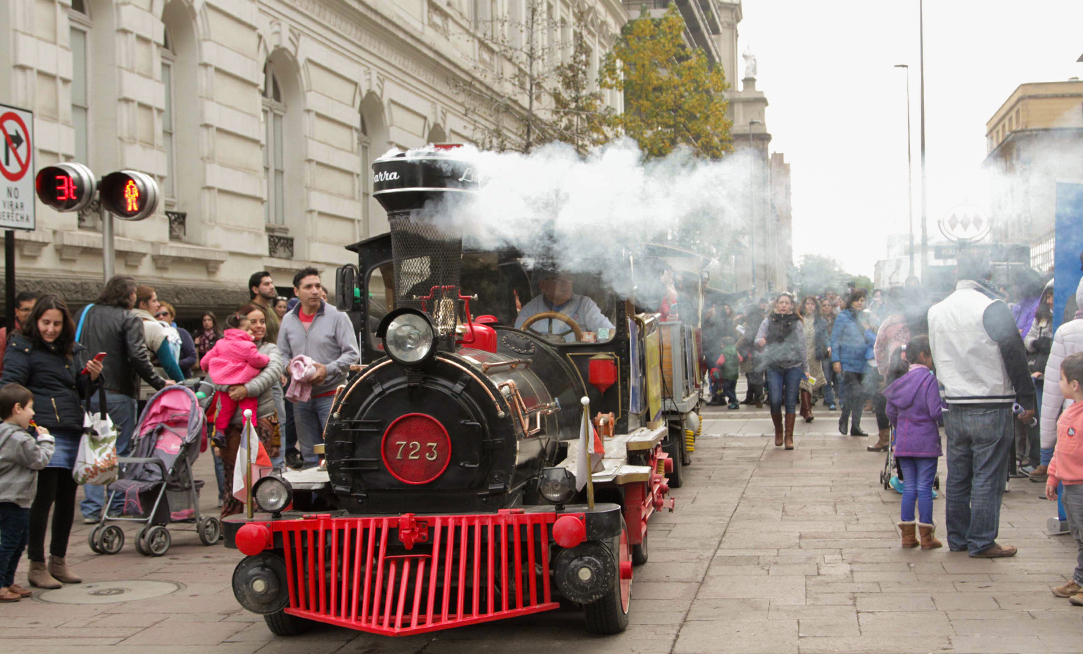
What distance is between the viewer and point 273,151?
53.3 feet

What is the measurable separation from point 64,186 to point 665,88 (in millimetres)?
14699

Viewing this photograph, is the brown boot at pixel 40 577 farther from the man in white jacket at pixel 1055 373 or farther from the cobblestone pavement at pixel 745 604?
the man in white jacket at pixel 1055 373

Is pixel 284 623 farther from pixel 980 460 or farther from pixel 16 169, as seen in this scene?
pixel 980 460

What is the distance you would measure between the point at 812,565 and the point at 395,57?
15310 mm

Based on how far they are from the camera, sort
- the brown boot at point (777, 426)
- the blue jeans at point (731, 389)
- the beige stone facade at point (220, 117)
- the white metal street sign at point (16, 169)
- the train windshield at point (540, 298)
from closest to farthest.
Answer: the white metal street sign at point (16, 169), the train windshield at point (540, 298), the beige stone facade at point (220, 117), the brown boot at point (777, 426), the blue jeans at point (731, 389)

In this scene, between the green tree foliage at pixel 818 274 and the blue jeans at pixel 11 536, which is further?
the green tree foliage at pixel 818 274

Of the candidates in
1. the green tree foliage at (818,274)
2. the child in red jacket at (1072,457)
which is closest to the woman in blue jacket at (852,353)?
the child in red jacket at (1072,457)

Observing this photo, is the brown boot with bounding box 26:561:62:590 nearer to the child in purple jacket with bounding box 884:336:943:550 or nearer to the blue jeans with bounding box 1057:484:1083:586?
the child in purple jacket with bounding box 884:336:943:550

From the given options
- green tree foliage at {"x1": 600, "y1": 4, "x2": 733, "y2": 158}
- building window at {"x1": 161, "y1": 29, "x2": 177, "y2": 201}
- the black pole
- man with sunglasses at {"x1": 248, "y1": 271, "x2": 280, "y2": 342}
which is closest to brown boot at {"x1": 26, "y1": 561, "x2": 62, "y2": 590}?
the black pole

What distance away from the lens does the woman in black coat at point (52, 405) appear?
6.12 meters

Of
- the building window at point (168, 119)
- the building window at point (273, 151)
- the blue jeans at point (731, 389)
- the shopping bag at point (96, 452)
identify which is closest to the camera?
the shopping bag at point (96, 452)

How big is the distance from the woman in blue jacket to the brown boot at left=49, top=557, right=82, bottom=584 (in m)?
8.80

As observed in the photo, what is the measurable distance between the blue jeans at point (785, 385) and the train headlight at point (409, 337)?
7.57 m

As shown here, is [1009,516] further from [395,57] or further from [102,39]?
[395,57]
